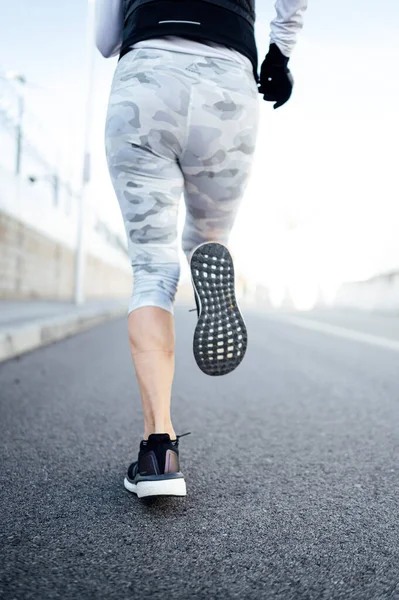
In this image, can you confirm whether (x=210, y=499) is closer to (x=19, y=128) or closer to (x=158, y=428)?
(x=158, y=428)

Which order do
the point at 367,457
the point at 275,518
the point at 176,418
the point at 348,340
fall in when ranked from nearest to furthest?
the point at 275,518 → the point at 367,457 → the point at 176,418 → the point at 348,340

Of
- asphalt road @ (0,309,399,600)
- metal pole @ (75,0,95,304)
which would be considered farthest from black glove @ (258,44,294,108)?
metal pole @ (75,0,95,304)

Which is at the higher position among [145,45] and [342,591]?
[145,45]

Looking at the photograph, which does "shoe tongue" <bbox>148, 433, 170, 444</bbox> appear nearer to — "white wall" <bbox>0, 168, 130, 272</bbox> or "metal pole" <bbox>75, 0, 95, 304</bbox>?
"white wall" <bbox>0, 168, 130, 272</bbox>

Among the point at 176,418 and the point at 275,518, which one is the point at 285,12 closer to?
the point at 275,518

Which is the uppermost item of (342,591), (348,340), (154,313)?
(154,313)

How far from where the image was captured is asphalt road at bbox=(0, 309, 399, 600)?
158 cm

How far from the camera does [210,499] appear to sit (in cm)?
219

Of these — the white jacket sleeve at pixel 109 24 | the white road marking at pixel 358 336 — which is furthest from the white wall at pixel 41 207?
the white jacket sleeve at pixel 109 24

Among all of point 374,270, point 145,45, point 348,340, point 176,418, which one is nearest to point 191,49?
point 145,45

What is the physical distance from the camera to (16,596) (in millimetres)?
1459

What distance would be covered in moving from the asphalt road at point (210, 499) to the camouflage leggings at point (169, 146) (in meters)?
0.67

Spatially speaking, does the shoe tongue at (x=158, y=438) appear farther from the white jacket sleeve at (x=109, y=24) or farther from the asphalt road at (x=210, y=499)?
the white jacket sleeve at (x=109, y=24)

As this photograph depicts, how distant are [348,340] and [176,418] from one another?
591 centimetres
